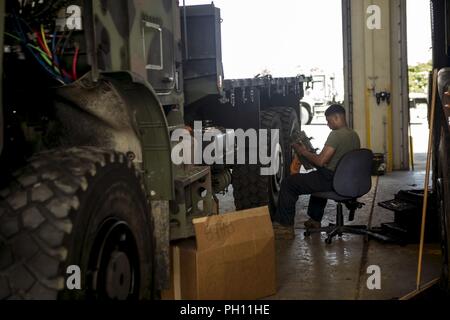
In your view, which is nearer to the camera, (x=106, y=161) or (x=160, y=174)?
(x=106, y=161)

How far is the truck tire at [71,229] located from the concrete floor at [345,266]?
211 cm

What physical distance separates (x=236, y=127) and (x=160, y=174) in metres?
3.11

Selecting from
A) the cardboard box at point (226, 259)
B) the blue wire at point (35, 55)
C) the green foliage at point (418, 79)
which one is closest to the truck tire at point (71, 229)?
the blue wire at point (35, 55)

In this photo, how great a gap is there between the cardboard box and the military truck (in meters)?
0.20

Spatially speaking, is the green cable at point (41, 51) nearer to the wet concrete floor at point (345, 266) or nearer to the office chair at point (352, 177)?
the wet concrete floor at point (345, 266)

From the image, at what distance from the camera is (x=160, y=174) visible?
12.5 ft

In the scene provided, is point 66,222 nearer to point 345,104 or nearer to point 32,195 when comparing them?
point 32,195

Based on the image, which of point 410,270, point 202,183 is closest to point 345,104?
point 410,270

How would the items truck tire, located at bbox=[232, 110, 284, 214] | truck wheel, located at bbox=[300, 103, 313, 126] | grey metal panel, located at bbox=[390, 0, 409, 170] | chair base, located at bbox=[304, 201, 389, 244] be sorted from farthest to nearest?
truck wheel, located at bbox=[300, 103, 313, 126] → grey metal panel, located at bbox=[390, 0, 409, 170] → truck tire, located at bbox=[232, 110, 284, 214] → chair base, located at bbox=[304, 201, 389, 244]

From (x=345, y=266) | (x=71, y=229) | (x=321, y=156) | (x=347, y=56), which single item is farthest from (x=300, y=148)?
(x=347, y=56)

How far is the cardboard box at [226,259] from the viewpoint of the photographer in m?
4.13

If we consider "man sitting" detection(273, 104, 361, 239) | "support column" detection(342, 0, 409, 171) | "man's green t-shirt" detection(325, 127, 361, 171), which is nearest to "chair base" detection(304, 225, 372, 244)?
"man sitting" detection(273, 104, 361, 239)

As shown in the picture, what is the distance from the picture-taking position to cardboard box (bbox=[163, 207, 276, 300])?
13.6 feet

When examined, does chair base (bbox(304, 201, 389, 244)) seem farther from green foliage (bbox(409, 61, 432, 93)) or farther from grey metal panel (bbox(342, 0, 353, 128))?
green foliage (bbox(409, 61, 432, 93))
